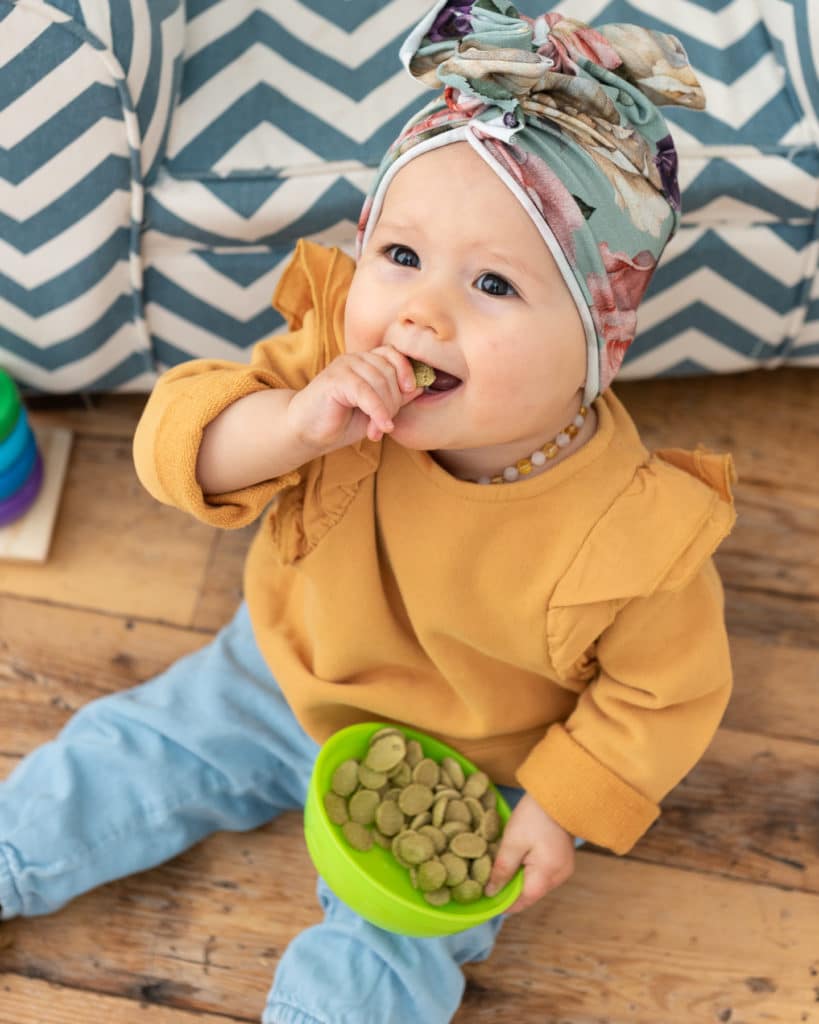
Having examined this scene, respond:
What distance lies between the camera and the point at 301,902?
1.14 metres

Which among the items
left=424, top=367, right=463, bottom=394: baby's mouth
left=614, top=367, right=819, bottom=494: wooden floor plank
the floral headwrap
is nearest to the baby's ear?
the floral headwrap

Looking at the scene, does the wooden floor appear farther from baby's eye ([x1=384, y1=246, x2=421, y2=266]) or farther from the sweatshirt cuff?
baby's eye ([x1=384, y1=246, x2=421, y2=266])

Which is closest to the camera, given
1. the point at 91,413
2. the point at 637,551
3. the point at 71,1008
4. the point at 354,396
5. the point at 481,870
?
the point at 354,396

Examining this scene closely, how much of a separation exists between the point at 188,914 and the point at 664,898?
0.51 metres


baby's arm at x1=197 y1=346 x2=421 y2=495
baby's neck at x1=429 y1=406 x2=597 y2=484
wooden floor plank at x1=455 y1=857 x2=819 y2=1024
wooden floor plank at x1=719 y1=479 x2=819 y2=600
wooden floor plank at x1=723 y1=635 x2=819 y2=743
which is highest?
baby's arm at x1=197 y1=346 x2=421 y2=495

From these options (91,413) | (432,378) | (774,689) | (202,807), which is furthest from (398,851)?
(91,413)

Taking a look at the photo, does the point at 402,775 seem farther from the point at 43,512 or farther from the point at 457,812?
the point at 43,512

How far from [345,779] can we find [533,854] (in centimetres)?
19

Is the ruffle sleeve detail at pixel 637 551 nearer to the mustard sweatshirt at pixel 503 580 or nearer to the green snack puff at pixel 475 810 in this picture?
the mustard sweatshirt at pixel 503 580

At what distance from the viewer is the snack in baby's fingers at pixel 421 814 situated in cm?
95

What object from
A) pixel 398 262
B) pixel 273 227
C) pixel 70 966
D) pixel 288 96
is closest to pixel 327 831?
pixel 70 966

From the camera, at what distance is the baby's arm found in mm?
724

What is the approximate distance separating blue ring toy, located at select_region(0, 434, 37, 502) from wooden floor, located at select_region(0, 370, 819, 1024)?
97 mm

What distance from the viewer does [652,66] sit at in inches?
30.3
